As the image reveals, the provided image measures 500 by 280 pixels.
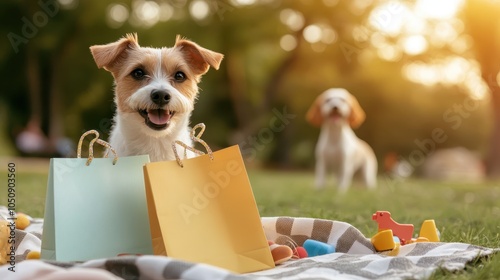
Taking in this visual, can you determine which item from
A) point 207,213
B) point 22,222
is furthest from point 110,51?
point 22,222

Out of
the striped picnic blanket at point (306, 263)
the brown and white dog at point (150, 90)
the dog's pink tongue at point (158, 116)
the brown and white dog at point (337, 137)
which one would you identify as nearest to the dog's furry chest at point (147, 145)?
the brown and white dog at point (150, 90)

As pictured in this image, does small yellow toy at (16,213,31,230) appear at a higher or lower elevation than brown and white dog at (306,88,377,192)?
lower

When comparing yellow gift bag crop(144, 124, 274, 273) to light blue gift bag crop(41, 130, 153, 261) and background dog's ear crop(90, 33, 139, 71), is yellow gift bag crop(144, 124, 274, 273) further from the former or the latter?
background dog's ear crop(90, 33, 139, 71)

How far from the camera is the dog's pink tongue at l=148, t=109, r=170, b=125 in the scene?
272 cm

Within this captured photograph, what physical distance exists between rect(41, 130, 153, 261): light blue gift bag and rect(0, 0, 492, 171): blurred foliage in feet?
40.2

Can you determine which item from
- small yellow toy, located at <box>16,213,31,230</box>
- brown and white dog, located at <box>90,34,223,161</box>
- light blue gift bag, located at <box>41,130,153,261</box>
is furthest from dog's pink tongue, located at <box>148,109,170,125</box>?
small yellow toy, located at <box>16,213,31,230</box>

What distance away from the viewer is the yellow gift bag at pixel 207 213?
221cm

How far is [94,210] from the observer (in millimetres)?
2330

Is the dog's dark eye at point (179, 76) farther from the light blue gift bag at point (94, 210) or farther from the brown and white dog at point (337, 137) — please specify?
the brown and white dog at point (337, 137)

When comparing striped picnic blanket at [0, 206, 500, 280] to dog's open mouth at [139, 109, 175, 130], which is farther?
dog's open mouth at [139, 109, 175, 130]

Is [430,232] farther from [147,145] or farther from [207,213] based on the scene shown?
[147,145]

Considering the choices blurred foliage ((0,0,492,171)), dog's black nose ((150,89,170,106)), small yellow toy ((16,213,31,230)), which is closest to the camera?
dog's black nose ((150,89,170,106))

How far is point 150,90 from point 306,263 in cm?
102

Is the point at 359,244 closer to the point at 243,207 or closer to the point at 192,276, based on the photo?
the point at 243,207
